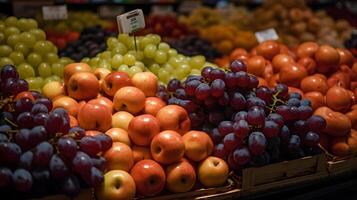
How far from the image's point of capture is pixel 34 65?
7.04 feet

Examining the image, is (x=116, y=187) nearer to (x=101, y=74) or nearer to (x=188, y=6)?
(x=101, y=74)

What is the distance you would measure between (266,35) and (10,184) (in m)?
2.32

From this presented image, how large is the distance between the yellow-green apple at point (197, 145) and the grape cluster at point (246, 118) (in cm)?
6

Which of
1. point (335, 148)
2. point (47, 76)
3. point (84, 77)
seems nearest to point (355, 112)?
point (335, 148)

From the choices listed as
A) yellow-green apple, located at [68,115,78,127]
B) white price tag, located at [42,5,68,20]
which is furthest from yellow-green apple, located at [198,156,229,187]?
white price tag, located at [42,5,68,20]

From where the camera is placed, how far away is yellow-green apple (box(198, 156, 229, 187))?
5.17ft

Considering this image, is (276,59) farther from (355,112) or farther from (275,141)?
(275,141)

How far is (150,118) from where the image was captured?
1.62 m

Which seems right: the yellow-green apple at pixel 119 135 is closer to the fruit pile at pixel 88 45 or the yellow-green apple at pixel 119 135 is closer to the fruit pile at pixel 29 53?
the fruit pile at pixel 29 53

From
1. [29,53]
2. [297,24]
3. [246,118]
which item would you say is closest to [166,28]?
[297,24]

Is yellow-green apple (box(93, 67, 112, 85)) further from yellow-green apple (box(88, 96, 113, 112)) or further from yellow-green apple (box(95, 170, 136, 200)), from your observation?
yellow-green apple (box(95, 170, 136, 200))

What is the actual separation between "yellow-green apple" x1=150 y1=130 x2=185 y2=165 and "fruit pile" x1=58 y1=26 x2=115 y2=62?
1.09m

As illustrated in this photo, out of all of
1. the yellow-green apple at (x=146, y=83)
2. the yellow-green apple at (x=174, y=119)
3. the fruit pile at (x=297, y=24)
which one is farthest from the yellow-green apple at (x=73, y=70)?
the fruit pile at (x=297, y=24)

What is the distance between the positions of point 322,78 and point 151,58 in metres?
0.94
